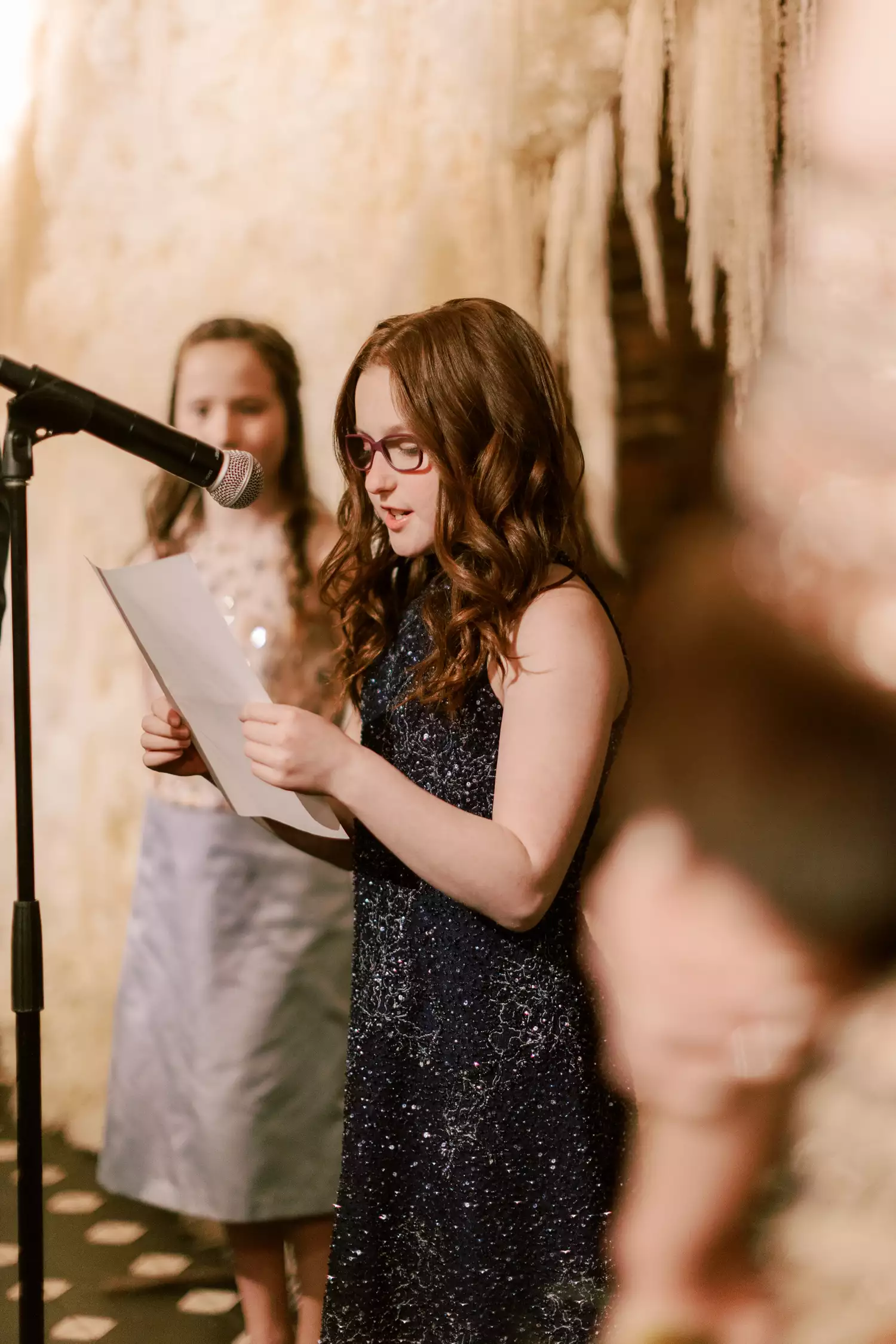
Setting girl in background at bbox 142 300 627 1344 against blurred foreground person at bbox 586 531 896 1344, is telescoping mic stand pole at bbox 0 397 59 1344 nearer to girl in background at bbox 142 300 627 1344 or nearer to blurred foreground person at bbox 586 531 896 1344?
girl in background at bbox 142 300 627 1344

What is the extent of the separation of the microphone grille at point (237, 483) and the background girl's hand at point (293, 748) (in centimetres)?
18

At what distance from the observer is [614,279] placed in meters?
1.42

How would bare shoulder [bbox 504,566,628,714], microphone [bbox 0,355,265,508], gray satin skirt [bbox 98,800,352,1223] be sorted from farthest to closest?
gray satin skirt [bbox 98,800,352,1223]
bare shoulder [bbox 504,566,628,714]
microphone [bbox 0,355,265,508]

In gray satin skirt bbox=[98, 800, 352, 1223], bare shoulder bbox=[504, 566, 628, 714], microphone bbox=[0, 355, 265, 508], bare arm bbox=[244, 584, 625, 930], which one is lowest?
gray satin skirt bbox=[98, 800, 352, 1223]

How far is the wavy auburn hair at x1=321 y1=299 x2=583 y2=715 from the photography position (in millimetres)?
1037

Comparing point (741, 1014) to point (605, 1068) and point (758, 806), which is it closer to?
point (758, 806)

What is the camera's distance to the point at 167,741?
44.5 inches

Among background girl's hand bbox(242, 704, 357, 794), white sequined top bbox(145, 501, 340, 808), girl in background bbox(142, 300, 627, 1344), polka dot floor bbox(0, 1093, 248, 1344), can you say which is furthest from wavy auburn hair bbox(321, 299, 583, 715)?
polka dot floor bbox(0, 1093, 248, 1344)

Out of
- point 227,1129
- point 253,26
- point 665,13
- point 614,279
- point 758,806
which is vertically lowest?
point 227,1129

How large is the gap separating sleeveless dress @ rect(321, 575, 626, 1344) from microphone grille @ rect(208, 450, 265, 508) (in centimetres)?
26

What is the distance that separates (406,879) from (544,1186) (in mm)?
299

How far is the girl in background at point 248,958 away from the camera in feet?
5.12

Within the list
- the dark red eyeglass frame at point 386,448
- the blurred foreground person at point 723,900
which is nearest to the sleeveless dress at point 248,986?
the blurred foreground person at point 723,900

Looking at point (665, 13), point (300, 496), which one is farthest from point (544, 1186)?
point (665, 13)
